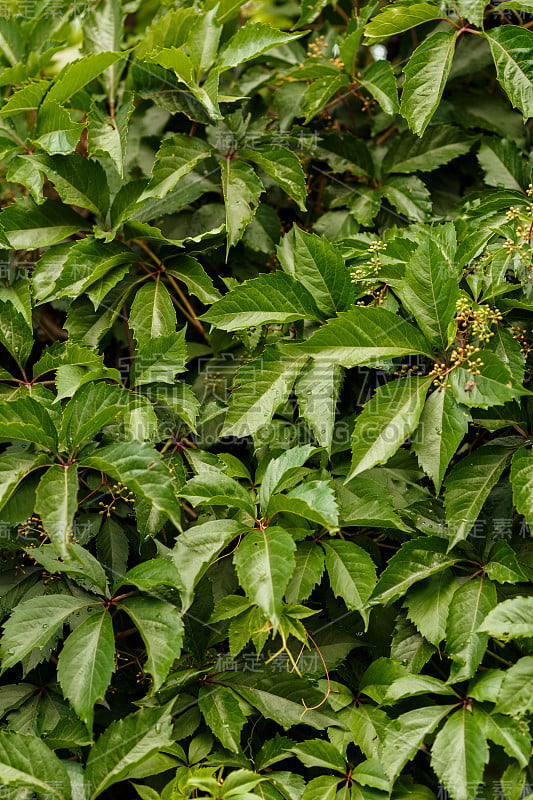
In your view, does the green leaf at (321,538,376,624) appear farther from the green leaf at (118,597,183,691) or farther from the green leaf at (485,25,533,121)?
the green leaf at (485,25,533,121)

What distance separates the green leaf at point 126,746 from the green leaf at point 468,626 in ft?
1.46

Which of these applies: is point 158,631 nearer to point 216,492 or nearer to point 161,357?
point 216,492

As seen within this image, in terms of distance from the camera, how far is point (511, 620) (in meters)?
0.99

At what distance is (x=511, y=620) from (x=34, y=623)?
72cm

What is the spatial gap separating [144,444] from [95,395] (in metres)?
0.15

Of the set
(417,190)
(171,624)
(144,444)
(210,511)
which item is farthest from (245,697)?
(417,190)

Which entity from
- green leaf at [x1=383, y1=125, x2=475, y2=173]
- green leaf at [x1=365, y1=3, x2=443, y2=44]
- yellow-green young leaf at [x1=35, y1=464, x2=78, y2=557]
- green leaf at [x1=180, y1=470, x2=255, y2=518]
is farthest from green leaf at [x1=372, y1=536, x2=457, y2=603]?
green leaf at [x1=365, y1=3, x2=443, y2=44]

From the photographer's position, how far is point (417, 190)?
1511 millimetres

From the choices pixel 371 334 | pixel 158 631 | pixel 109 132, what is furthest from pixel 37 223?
pixel 158 631

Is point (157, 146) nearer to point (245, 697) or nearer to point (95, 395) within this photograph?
point (95, 395)

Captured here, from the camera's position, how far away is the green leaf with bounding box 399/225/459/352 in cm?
109

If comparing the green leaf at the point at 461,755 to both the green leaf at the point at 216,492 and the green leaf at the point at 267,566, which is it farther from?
the green leaf at the point at 216,492

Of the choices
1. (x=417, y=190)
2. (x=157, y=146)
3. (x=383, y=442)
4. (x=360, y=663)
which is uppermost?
(x=157, y=146)

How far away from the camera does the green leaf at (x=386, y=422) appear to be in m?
1.05
